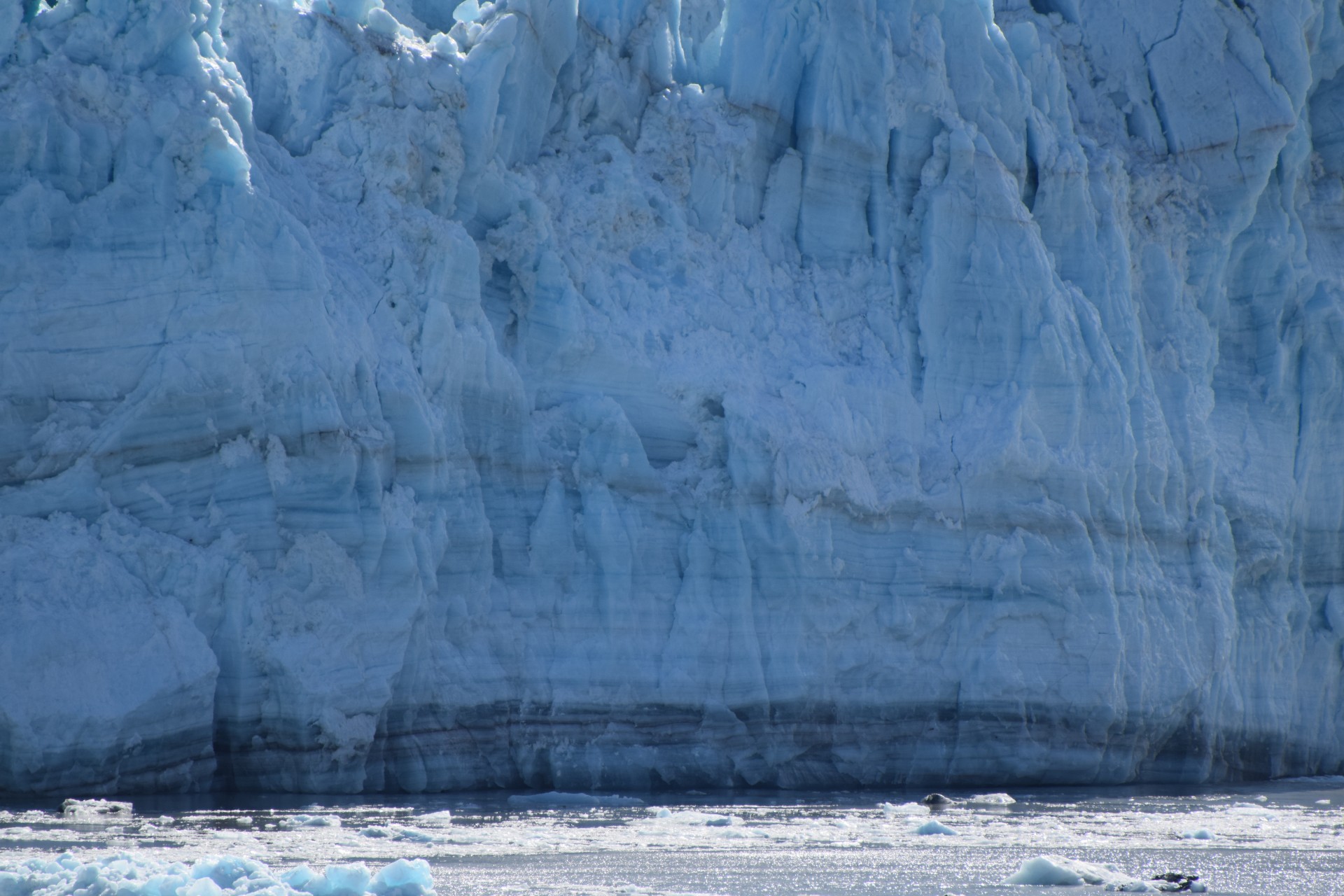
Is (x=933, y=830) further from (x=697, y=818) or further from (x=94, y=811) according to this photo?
(x=94, y=811)

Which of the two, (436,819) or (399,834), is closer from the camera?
(399,834)

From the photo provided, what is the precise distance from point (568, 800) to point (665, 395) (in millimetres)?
3785

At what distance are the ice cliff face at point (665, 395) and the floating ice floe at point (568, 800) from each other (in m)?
0.54

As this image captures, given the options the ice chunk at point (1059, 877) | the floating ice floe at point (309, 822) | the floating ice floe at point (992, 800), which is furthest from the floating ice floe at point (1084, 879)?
the floating ice floe at point (992, 800)

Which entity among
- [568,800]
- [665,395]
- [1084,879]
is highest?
[665,395]

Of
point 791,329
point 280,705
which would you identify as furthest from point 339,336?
point 791,329

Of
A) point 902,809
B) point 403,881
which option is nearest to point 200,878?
point 403,881

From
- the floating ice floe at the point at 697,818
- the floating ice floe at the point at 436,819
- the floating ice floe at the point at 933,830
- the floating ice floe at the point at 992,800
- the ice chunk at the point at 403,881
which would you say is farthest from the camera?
the floating ice floe at the point at 992,800

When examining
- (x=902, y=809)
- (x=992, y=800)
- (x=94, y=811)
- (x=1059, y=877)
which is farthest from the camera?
(x=992, y=800)

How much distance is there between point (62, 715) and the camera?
37.8 ft

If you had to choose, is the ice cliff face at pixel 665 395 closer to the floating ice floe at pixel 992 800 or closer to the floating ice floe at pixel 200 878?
the floating ice floe at pixel 992 800

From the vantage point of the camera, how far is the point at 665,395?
15078 mm

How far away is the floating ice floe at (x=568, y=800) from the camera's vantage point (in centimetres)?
1288

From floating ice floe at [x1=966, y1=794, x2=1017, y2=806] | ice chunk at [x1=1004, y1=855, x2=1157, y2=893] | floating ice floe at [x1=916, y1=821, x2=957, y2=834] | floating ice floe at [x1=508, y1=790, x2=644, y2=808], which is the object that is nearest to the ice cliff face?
floating ice floe at [x1=508, y1=790, x2=644, y2=808]
